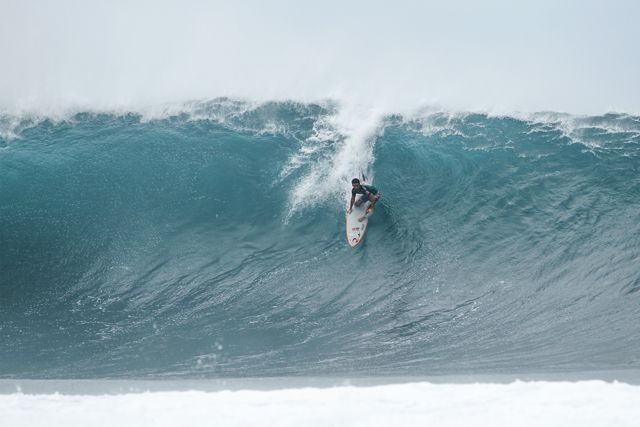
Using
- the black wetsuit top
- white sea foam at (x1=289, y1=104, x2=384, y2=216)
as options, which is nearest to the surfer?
the black wetsuit top

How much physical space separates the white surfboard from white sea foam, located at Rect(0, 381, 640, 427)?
4604mm

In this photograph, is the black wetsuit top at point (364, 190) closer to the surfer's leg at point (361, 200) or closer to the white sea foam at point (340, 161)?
the surfer's leg at point (361, 200)

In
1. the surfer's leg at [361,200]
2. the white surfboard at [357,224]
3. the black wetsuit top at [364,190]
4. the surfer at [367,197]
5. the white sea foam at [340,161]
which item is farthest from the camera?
the white sea foam at [340,161]

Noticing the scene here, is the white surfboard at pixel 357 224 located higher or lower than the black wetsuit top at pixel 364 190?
lower

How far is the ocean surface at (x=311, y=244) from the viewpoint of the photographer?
39.1 ft

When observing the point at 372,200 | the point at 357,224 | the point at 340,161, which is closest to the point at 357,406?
the point at 357,224

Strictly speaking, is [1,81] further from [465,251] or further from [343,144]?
[465,251]

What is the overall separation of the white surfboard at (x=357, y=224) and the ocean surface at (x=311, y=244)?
0.23m

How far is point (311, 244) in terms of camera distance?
1454 cm

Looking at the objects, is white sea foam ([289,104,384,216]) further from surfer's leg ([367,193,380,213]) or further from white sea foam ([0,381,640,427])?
white sea foam ([0,381,640,427])

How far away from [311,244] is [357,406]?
17.4 ft

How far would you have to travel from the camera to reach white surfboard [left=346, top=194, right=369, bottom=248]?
47.6 ft

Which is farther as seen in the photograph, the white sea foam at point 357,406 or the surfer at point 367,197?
the surfer at point 367,197

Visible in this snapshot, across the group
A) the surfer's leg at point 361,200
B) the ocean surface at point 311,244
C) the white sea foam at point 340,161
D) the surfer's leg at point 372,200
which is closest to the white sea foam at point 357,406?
the ocean surface at point 311,244
